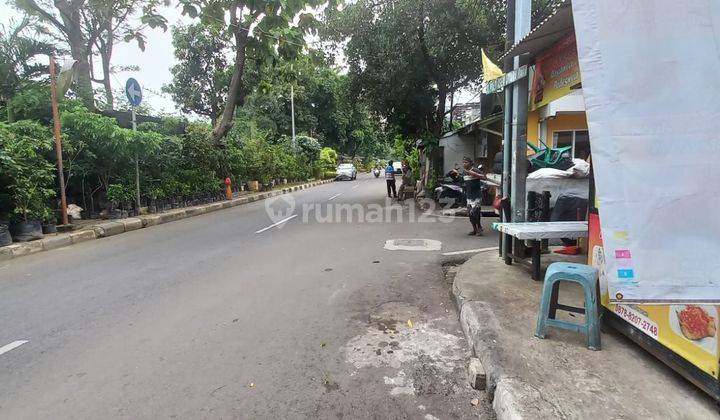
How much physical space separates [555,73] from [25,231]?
33.2ft

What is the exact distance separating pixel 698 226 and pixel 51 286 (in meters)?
7.05

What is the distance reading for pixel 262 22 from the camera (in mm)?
11062

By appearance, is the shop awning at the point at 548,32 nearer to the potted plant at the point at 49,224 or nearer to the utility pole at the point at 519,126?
the utility pole at the point at 519,126

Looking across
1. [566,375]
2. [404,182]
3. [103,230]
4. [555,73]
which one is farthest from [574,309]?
[404,182]

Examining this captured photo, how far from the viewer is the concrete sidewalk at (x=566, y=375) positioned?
7.86ft

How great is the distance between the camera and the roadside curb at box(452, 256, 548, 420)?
95.4 inches

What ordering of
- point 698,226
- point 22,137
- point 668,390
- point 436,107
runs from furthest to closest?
1. point 436,107
2. point 22,137
3. point 668,390
4. point 698,226

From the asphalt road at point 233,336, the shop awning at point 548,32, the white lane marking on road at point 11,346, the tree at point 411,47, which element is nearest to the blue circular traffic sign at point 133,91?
the asphalt road at point 233,336

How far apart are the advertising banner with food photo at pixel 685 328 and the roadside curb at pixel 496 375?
32.5 inches

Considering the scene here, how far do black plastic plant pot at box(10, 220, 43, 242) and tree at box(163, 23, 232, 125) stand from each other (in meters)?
25.5

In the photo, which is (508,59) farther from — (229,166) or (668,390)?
(229,166)

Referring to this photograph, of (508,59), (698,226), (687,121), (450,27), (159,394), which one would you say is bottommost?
(159,394)

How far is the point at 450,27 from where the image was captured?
13.2m

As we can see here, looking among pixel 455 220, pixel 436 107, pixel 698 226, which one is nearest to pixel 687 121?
pixel 698 226
